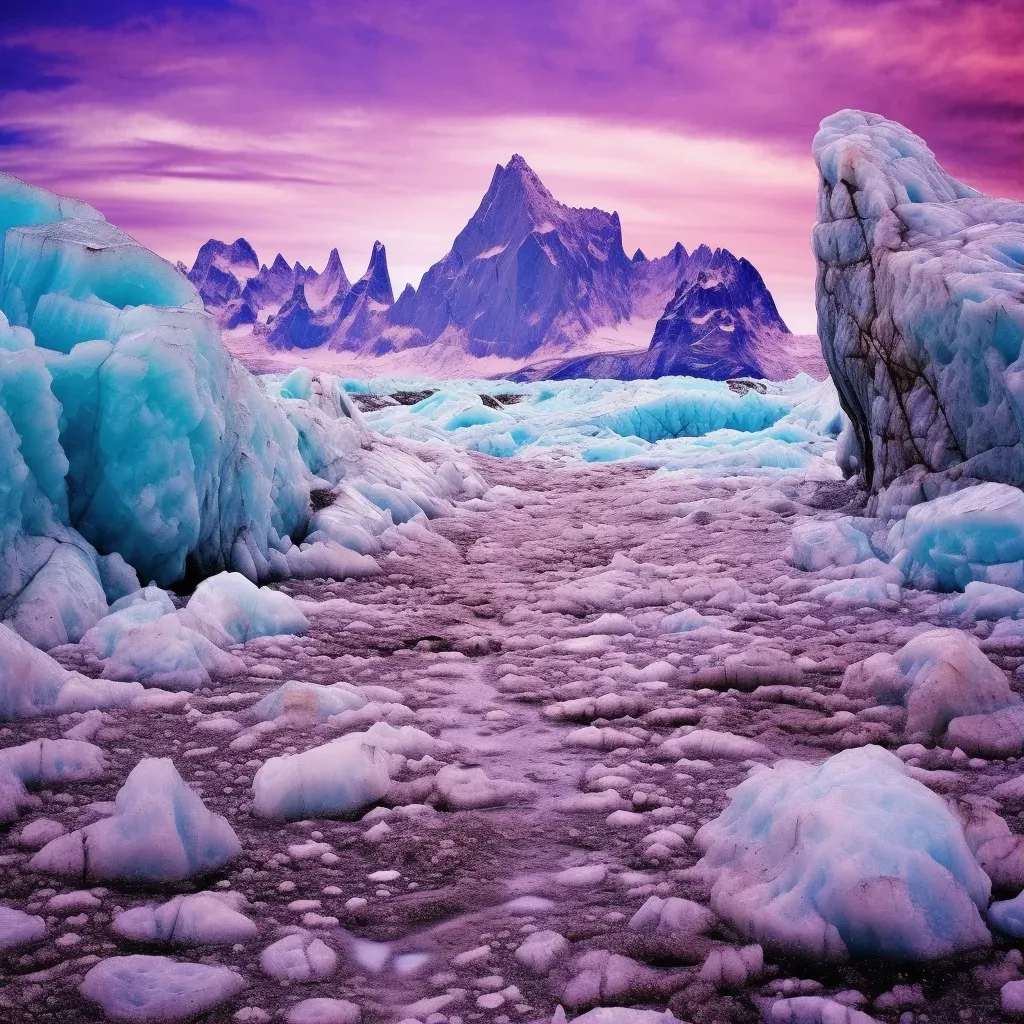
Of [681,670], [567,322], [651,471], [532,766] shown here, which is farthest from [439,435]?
[567,322]

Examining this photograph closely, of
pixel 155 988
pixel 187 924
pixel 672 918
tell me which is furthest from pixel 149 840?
pixel 672 918

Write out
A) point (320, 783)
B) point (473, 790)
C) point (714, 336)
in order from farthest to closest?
point (714, 336) → point (473, 790) → point (320, 783)

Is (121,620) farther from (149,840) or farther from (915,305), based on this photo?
(915,305)

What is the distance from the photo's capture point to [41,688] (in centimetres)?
445

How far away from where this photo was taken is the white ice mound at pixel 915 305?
7.44m

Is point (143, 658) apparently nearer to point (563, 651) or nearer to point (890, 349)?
point (563, 651)

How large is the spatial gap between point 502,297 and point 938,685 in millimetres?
122313

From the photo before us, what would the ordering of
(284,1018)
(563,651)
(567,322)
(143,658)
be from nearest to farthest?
(284,1018)
(143,658)
(563,651)
(567,322)

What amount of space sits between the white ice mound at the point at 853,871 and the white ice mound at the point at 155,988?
1424 millimetres

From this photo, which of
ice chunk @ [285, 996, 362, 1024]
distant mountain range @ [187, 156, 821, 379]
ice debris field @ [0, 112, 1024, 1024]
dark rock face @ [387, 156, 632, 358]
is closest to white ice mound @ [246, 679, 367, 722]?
ice debris field @ [0, 112, 1024, 1024]

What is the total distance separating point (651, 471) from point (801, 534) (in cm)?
810

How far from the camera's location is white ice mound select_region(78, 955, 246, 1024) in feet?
7.63

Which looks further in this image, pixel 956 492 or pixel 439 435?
pixel 439 435

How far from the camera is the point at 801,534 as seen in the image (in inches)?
325
